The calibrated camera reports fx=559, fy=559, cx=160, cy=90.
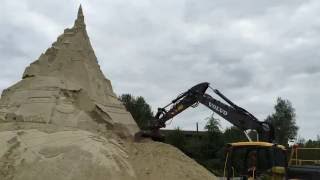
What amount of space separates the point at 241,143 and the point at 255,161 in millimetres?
487

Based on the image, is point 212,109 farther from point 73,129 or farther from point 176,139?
point 176,139

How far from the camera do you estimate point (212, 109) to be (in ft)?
75.6

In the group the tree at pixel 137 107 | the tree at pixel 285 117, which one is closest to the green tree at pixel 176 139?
the tree at pixel 137 107

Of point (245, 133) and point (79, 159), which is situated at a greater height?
point (245, 133)

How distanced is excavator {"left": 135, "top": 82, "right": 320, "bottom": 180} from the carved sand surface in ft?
5.21

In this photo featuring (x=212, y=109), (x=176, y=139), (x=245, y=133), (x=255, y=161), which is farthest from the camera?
(x=176, y=139)

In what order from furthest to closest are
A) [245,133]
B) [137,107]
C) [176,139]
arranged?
[137,107], [176,139], [245,133]

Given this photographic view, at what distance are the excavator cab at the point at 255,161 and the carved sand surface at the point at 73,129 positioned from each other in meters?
6.85

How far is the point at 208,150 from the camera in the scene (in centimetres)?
4428

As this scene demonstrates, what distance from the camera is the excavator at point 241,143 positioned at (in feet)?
36.5

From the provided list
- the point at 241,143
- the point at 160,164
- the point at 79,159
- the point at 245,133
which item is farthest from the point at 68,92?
the point at 241,143

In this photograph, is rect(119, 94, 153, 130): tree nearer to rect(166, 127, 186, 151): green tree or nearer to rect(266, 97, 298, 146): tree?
rect(166, 127, 186, 151): green tree

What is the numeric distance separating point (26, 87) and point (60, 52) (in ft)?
7.19

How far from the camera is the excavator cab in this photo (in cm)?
1107
